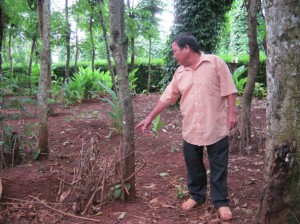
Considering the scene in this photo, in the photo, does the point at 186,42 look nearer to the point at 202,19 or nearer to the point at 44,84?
the point at 44,84

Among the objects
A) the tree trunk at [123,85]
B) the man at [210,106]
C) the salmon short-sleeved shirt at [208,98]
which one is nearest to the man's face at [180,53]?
the man at [210,106]

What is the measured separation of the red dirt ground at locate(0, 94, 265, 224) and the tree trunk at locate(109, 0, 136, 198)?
1.13 ft

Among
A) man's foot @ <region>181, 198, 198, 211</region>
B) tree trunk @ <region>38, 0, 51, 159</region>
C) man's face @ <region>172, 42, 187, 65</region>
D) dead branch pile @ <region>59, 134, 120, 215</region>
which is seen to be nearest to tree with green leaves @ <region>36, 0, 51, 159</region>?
tree trunk @ <region>38, 0, 51, 159</region>

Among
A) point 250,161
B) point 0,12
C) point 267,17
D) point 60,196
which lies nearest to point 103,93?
point 0,12

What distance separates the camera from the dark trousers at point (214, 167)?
3.01 metres

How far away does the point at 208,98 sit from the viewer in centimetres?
297

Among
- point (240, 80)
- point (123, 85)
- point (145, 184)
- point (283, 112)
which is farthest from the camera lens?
point (240, 80)

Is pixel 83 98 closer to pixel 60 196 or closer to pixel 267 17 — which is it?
pixel 60 196

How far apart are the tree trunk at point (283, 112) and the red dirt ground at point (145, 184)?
0.57 m

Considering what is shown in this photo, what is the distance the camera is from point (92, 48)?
10469mm

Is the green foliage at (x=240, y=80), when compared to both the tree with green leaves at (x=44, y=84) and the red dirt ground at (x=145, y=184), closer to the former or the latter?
the red dirt ground at (x=145, y=184)

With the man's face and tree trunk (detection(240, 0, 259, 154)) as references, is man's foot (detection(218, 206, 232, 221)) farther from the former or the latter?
tree trunk (detection(240, 0, 259, 154))

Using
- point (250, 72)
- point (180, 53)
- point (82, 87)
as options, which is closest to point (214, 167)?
point (180, 53)

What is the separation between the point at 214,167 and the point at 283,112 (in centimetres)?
92
